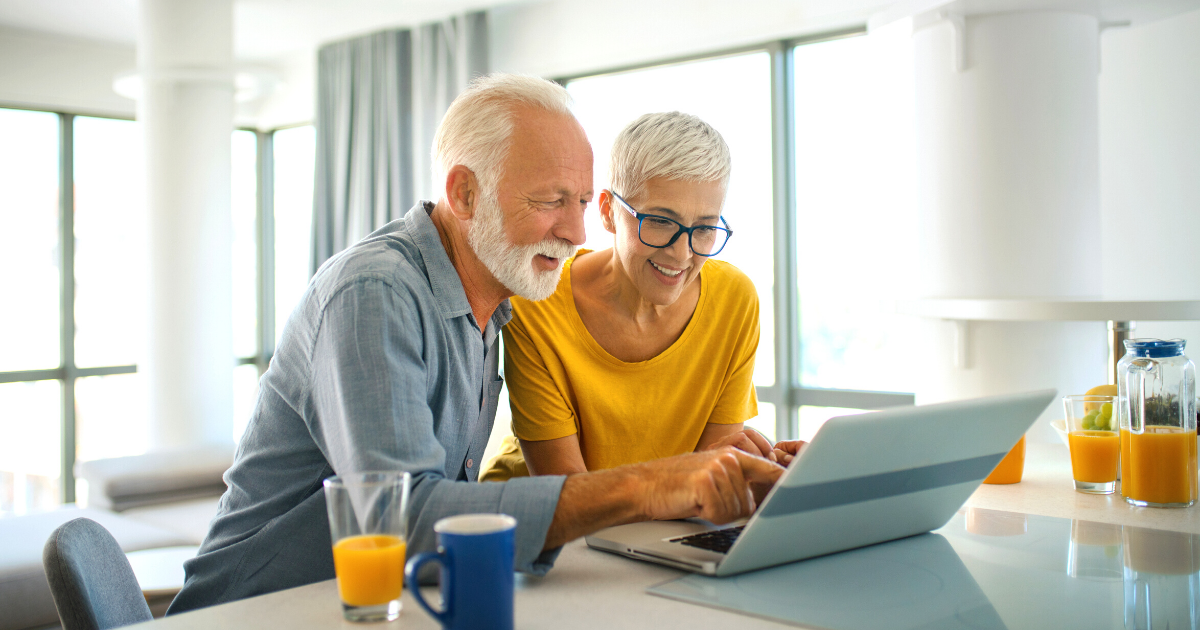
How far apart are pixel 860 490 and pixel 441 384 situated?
21.5 inches

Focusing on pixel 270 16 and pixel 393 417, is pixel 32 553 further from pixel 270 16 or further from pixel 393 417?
pixel 270 16

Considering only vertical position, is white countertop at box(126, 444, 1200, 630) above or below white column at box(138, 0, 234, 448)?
below

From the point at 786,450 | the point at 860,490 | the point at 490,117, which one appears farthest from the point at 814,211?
the point at 860,490

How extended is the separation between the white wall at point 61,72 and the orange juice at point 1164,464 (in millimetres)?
5061

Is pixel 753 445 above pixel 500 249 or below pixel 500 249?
below

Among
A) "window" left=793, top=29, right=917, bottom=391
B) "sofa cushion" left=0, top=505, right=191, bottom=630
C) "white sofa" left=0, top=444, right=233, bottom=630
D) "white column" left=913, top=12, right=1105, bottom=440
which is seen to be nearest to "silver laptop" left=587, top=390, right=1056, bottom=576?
"white column" left=913, top=12, right=1105, bottom=440

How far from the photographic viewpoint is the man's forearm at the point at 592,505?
938 mm

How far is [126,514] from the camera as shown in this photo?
3.36 meters

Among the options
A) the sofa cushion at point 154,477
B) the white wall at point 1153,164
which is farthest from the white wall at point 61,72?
the white wall at point 1153,164

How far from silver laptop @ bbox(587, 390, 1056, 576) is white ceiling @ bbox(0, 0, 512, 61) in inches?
152

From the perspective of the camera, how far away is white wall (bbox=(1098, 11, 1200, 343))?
2.60m

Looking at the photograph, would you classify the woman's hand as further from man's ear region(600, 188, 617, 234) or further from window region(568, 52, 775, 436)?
window region(568, 52, 775, 436)

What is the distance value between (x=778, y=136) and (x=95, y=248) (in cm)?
408

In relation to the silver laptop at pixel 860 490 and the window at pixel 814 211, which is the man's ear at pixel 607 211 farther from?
the window at pixel 814 211
